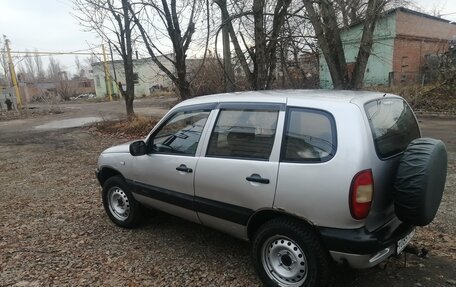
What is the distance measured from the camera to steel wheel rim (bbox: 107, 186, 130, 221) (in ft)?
15.1

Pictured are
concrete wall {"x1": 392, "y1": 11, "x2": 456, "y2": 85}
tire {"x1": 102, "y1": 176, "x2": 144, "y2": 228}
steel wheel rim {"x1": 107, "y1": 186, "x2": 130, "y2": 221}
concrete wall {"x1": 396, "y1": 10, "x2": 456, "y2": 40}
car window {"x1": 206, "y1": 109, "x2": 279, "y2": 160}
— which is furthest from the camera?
concrete wall {"x1": 396, "y1": 10, "x2": 456, "y2": 40}

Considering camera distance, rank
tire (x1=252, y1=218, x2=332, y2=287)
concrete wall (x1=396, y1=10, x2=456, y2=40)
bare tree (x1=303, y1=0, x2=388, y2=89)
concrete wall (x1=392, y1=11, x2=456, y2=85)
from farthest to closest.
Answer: concrete wall (x1=396, y1=10, x2=456, y2=40) < concrete wall (x1=392, y1=11, x2=456, y2=85) < bare tree (x1=303, y1=0, x2=388, y2=89) < tire (x1=252, y1=218, x2=332, y2=287)

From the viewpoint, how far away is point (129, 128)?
1332 cm

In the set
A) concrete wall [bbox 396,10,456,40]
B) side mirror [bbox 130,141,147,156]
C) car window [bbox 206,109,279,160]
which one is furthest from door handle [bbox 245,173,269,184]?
concrete wall [bbox 396,10,456,40]

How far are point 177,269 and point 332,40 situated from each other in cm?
645

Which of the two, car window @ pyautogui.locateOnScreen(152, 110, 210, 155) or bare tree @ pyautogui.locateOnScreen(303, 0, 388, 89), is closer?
car window @ pyautogui.locateOnScreen(152, 110, 210, 155)

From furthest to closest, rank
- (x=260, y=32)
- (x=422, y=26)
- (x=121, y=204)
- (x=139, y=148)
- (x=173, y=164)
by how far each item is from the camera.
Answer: (x=422, y=26) < (x=260, y=32) < (x=121, y=204) < (x=139, y=148) < (x=173, y=164)

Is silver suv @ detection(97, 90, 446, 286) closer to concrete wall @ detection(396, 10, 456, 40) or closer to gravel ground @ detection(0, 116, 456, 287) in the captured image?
gravel ground @ detection(0, 116, 456, 287)

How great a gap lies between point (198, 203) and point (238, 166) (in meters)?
0.68

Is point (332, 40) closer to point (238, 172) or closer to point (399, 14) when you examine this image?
point (238, 172)

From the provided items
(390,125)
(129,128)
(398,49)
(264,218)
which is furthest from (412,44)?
(264,218)

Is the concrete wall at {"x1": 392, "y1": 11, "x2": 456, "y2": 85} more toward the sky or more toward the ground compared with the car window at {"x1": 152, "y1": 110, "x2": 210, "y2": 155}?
more toward the sky

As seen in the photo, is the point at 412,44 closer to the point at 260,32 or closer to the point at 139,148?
the point at 260,32

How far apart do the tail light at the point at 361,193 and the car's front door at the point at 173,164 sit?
1.57 m
